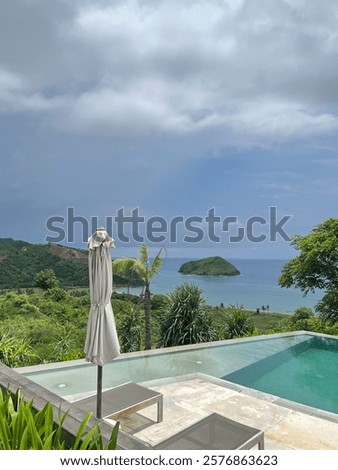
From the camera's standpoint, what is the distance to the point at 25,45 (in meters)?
14.7

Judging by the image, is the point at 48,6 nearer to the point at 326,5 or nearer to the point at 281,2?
the point at 281,2

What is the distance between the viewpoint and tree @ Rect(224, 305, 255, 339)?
11938 millimetres

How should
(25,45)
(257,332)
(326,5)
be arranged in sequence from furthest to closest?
1. (25,45)
2. (326,5)
3. (257,332)

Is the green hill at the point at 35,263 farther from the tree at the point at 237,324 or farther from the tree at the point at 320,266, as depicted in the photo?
the tree at the point at 237,324

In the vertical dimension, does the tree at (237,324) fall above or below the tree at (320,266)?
below

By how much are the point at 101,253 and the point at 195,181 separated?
21.7 m

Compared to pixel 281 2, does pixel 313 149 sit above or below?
below

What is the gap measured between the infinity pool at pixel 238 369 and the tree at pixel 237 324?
8.32 ft

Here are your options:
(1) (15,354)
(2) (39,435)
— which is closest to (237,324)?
(1) (15,354)

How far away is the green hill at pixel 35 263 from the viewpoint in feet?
94.2

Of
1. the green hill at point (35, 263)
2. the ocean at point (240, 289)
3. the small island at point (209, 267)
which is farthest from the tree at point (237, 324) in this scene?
the small island at point (209, 267)

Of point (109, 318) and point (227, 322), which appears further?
point (227, 322)

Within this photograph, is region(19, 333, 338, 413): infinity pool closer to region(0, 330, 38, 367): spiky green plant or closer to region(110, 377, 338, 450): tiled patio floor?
region(110, 377, 338, 450): tiled patio floor

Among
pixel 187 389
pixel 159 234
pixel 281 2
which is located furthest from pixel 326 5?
pixel 187 389
